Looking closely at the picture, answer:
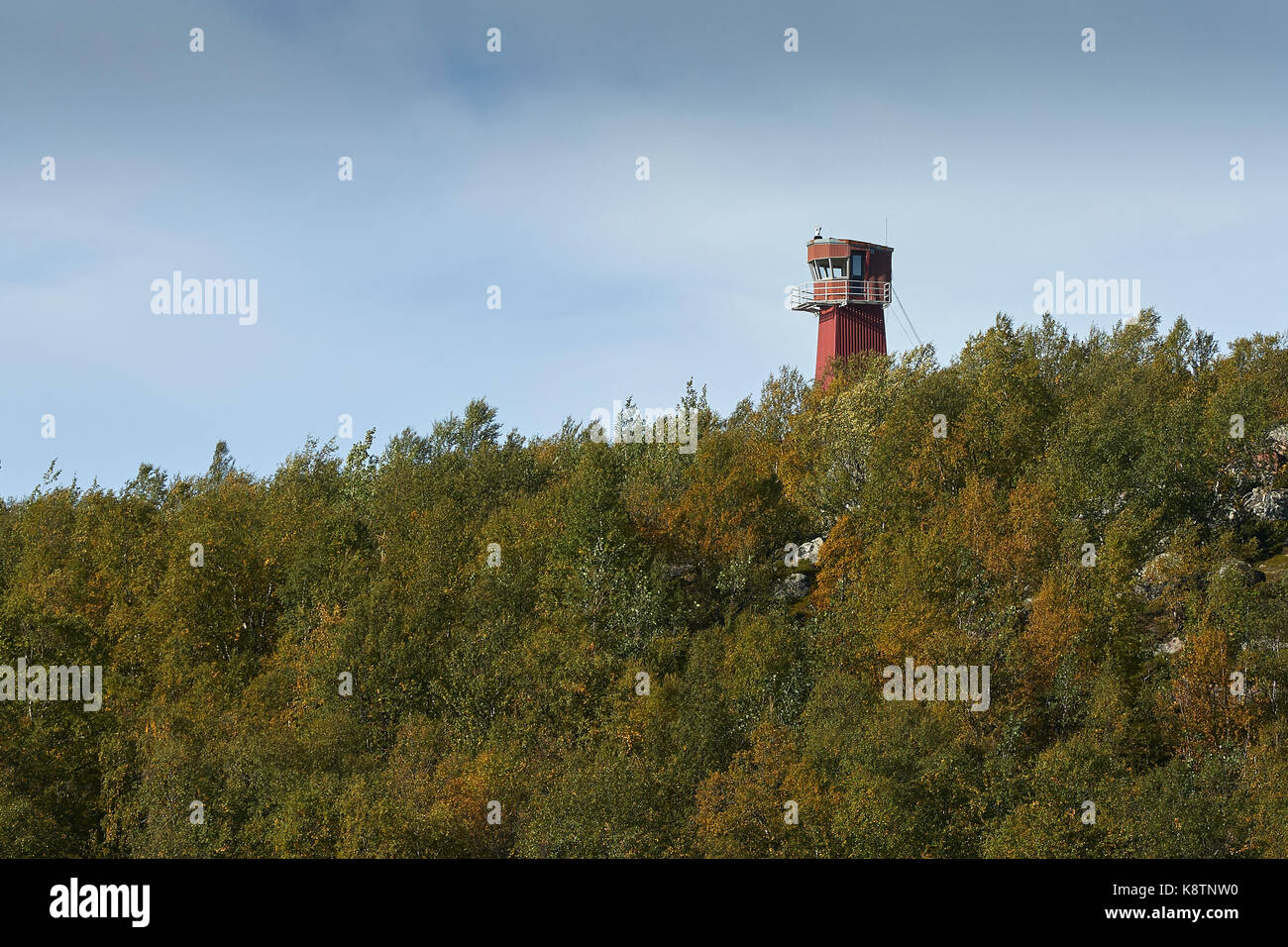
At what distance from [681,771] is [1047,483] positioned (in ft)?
91.1

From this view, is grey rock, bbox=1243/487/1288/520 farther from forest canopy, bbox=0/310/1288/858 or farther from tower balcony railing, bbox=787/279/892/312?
tower balcony railing, bbox=787/279/892/312

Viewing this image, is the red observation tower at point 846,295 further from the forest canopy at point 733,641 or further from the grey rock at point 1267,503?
the grey rock at point 1267,503

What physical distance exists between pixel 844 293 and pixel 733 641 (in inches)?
1689

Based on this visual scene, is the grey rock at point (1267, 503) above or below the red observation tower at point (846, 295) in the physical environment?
below

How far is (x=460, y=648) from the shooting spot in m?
70.4

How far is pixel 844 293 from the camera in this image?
101812 millimetres

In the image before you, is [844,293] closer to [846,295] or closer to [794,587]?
[846,295]

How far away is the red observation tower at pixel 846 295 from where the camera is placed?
10169 cm

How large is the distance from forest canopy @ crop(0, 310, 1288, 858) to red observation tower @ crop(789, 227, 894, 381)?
4784mm

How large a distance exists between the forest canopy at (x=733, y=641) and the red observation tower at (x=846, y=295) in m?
4.78

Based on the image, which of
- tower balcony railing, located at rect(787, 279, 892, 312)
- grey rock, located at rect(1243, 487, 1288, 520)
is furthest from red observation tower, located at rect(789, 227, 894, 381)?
grey rock, located at rect(1243, 487, 1288, 520)

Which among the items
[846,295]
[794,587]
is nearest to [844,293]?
[846,295]

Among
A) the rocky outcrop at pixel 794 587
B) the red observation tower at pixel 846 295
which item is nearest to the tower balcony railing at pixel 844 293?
the red observation tower at pixel 846 295
